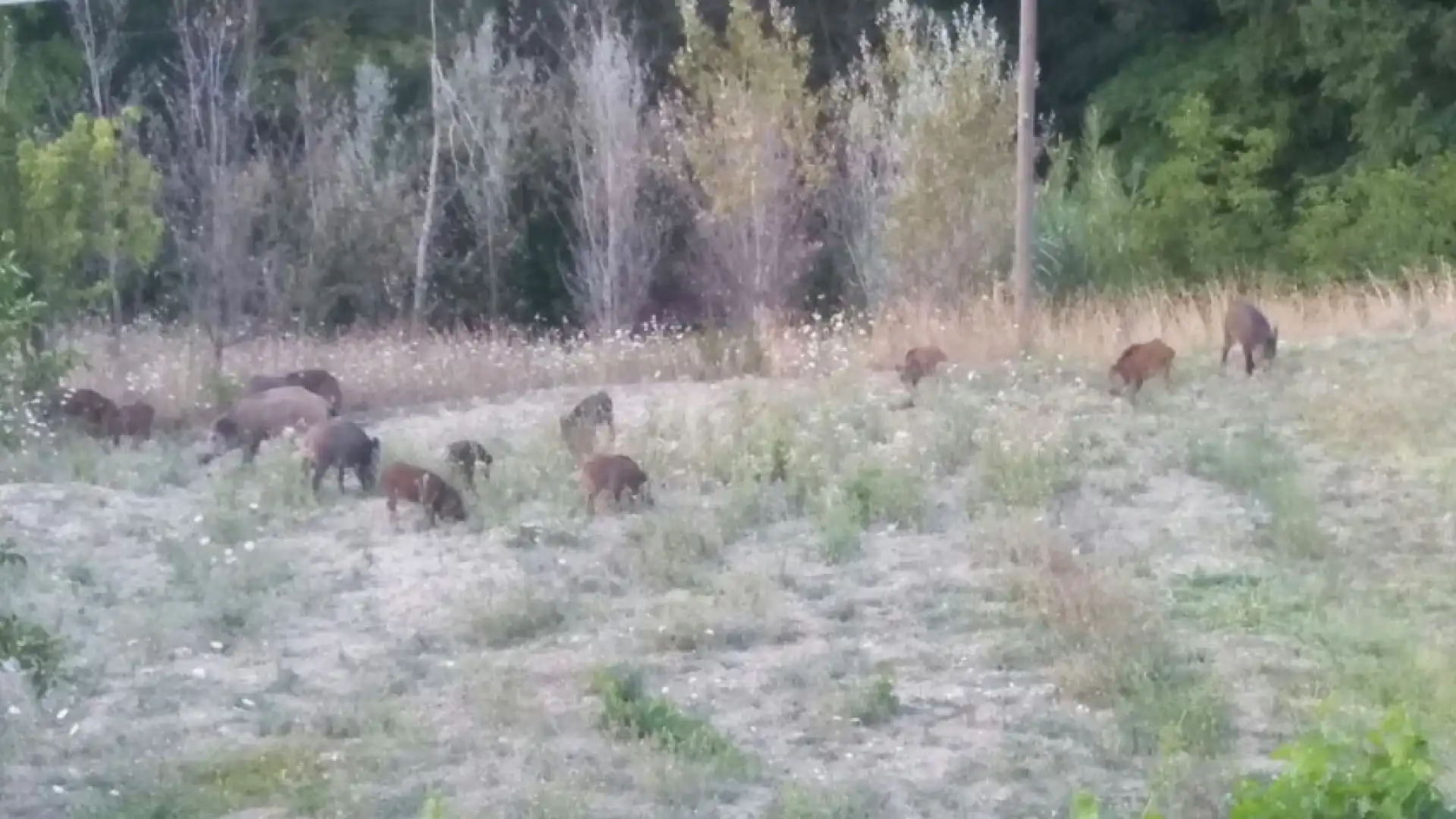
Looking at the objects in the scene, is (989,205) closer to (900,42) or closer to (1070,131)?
(900,42)

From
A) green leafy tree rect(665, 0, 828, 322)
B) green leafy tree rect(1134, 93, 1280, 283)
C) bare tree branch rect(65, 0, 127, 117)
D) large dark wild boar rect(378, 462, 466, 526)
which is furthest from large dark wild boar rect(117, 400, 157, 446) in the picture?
green leafy tree rect(1134, 93, 1280, 283)

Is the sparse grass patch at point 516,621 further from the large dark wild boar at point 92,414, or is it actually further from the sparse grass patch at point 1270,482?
the large dark wild boar at point 92,414

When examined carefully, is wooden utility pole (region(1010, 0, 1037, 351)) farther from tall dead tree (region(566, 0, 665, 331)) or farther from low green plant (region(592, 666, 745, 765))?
low green plant (region(592, 666, 745, 765))

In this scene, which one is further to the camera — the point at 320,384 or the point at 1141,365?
the point at 320,384

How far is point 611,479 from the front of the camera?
9766 millimetres

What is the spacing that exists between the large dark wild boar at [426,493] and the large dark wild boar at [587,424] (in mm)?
1477

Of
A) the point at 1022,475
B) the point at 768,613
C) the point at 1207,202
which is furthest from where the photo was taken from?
the point at 1207,202

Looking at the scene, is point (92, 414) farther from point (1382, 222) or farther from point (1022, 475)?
point (1382, 222)

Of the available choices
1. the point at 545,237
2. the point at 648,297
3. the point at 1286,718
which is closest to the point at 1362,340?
the point at 1286,718

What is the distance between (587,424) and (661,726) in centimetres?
509

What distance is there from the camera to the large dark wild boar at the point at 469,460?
414 inches

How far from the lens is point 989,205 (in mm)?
19922

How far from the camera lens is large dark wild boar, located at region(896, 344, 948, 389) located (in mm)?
13156

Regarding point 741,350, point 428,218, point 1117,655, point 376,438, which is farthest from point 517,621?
point 428,218
